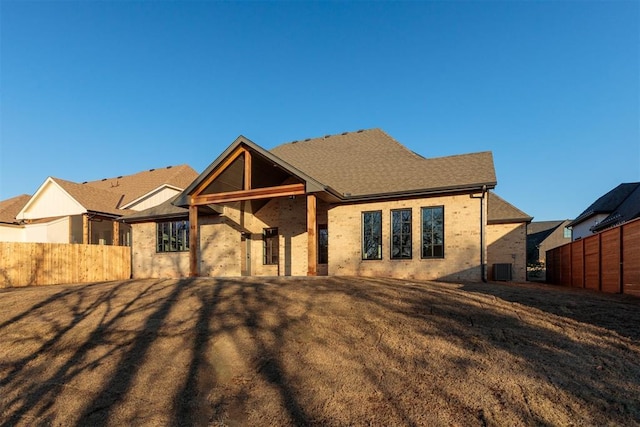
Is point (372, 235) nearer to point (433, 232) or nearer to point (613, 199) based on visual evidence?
point (433, 232)

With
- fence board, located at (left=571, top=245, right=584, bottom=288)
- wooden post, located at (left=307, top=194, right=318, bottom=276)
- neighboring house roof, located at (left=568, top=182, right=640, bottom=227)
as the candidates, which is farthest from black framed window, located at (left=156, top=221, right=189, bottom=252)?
neighboring house roof, located at (left=568, top=182, right=640, bottom=227)

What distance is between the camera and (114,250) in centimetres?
1927

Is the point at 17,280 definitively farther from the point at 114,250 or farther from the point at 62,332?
the point at 62,332

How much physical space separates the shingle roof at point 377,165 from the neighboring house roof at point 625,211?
42.5ft

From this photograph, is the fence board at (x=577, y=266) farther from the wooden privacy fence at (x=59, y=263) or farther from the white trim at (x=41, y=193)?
the white trim at (x=41, y=193)

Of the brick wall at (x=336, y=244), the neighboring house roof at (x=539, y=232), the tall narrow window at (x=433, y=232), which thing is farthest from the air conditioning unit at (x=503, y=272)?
the neighboring house roof at (x=539, y=232)

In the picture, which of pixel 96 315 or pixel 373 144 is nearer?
pixel 96 315

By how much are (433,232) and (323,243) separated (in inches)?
192

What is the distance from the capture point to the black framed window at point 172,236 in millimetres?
18422

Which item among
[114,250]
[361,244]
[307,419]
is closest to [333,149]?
[361,244]

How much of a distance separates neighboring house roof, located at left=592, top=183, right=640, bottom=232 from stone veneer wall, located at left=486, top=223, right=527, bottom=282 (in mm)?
7771

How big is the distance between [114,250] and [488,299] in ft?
58.3

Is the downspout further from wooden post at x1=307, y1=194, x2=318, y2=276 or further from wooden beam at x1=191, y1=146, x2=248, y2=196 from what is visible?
wooden beam at x1=191, y1=146, x2=248, y2=196

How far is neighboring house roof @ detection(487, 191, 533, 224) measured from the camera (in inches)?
723
